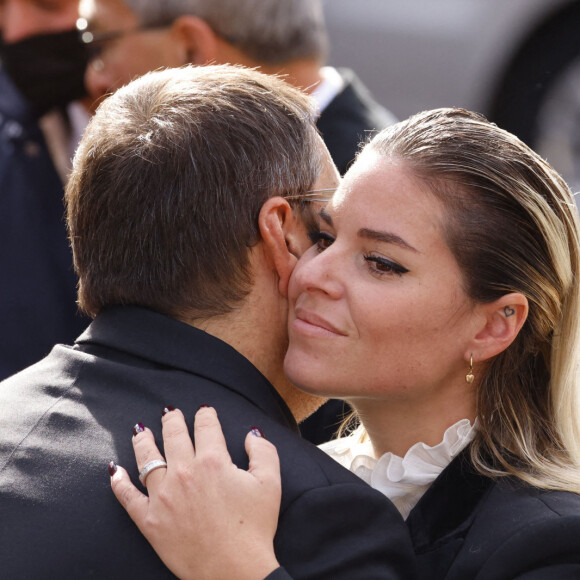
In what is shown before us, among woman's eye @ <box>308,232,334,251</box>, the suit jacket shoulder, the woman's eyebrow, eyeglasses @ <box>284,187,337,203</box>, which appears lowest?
the suit jacket shoulder

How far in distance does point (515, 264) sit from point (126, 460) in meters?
0.96

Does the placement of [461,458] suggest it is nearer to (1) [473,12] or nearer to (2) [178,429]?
(2) [178,429]

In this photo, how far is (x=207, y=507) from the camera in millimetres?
1889

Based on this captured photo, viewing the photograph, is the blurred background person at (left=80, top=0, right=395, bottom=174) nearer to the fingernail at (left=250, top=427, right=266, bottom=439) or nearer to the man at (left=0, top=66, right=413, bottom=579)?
the man at (left=0, top=66, right=413, bottom=579)

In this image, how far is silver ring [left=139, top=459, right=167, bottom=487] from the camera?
1906mm

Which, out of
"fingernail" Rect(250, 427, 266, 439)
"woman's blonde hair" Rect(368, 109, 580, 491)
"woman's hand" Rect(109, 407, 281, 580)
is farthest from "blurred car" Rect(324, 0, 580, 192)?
"woman's hand" Rect(109, 407, 281, 580)

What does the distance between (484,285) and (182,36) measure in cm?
239

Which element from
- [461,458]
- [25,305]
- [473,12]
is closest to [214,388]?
[461,458]

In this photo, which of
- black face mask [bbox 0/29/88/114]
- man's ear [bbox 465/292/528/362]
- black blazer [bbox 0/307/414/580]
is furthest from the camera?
black face mask [bbox 0/29/88/114]

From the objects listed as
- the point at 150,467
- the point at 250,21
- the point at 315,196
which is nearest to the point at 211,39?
the point at 250,21

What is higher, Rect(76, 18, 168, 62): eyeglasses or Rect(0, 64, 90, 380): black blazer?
Rect(76, 18, 168, 62): eyeglasses

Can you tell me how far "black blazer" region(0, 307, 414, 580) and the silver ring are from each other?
5 centimetres

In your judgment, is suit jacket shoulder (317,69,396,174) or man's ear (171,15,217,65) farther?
man's ear (171,15,217,65)

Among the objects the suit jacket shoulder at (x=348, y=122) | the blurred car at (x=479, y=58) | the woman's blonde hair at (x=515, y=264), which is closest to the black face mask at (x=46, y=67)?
the suit jacket shoulder at (x=348, y=122)
